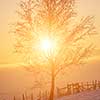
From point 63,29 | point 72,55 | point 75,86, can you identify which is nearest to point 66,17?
point 63,29

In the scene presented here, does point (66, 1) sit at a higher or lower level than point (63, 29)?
higher

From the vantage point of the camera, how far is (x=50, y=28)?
110 feet

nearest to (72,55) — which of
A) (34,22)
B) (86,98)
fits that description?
(34,22)

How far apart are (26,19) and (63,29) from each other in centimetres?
309

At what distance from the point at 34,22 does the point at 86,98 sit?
10310 mm

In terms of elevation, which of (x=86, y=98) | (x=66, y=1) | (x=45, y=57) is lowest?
(x=86, y=98)

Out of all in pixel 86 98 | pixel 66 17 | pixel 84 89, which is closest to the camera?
pixel 66 17

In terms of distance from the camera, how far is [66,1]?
110ft

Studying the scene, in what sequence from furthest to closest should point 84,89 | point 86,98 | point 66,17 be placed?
point 84,89 < point 86,98 < point 66,17

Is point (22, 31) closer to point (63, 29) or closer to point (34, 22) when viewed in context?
point (34, 22)

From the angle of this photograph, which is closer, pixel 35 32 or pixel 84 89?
pixel 35 32

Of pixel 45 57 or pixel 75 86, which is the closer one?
pixel 45 57

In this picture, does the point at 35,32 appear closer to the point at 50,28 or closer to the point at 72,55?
the point at 50,28

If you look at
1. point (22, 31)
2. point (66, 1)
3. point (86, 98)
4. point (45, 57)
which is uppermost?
point (66, 1)
